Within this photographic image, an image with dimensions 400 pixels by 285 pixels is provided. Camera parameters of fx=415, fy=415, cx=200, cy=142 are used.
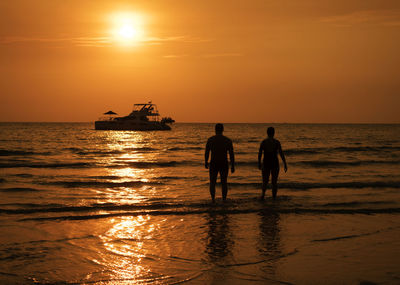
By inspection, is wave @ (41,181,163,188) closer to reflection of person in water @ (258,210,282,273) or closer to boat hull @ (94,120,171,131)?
reflection of person in water @ (258,210,282,273)

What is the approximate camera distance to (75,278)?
510 centimetres

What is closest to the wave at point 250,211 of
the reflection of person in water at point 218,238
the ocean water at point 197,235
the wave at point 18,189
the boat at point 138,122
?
the ocean water at point 197,235

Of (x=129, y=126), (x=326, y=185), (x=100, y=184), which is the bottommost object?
(x=100, y=184)

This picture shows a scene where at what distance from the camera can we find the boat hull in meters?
105

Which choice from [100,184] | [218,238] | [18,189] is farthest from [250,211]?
[18,189]

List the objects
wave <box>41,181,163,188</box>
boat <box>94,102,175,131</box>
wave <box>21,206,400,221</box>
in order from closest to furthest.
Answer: wave <box>21,206,400,221</box> < wave <box>41,181,163,188</box> < boat <box>94,102,175,131</box>

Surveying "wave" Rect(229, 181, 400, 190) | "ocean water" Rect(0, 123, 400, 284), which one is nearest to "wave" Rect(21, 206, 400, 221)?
"ocean water" Rect(0, 123, 400, 284)

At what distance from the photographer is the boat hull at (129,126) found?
→ 10460 cm

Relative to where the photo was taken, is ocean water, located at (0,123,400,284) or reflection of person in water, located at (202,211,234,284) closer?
reflection of person in water, located at (202,211,234,284)

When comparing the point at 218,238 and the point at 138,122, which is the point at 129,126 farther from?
the point at 218,238

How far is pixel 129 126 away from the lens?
346ft

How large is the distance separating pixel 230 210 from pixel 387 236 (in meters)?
3.63

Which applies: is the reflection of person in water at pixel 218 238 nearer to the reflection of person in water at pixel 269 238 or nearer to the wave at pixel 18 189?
the reflection of person in water at pixel 269 238

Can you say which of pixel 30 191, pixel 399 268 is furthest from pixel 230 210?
pixel 30 191
